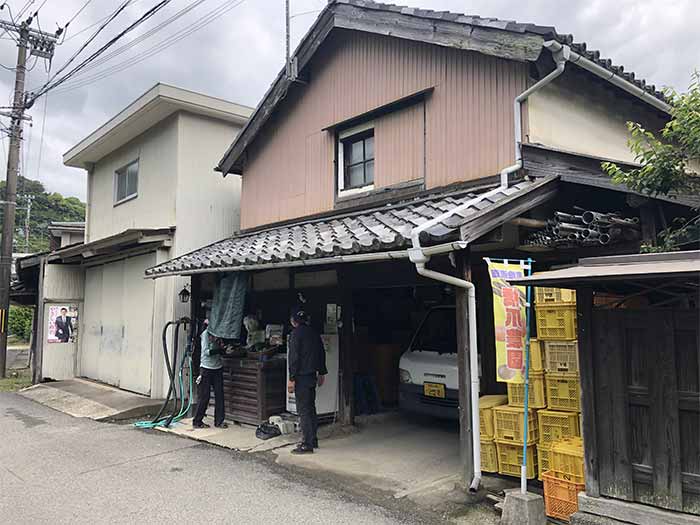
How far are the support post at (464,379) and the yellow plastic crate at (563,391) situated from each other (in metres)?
0.82

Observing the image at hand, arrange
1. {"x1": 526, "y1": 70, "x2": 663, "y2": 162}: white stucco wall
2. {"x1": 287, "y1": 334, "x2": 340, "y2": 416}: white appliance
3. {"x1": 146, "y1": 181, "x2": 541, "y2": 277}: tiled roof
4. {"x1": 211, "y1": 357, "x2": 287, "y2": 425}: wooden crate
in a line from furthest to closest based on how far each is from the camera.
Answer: {"x1": 211, "y1": 357, "x2": 287, "y2": 425}: wooden crate < {"x1": 287, "y1": 334, "x2": 340, "y2": 416}: white appliance < {"x1": 526, "y1": 70, "x2": 663, "y2": 162}: white stucco wall < {"x1": 146, "y1": 181, "x2": 541, "y2": 277}: tiled roof

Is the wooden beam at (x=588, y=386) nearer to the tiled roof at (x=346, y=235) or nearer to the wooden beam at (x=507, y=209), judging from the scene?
the wooden beam at (x=507, y=209)

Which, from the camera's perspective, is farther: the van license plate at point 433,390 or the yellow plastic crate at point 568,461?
the van license plate at point 433,390

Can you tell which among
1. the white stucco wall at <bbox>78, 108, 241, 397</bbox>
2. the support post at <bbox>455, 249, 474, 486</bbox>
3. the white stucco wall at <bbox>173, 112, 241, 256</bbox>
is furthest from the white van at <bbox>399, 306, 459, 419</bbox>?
the white stucco wall at <bbox>173, 112, 241, 256</bbox>

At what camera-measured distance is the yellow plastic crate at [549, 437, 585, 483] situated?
4930 mm

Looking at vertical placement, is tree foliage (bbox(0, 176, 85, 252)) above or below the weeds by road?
above

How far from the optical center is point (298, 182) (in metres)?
10.3

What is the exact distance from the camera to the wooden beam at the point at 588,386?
4.64m

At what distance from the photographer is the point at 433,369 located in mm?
8102

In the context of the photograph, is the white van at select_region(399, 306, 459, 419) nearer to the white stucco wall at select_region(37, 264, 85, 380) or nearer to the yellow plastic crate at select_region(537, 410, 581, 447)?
the yellow plastic crate at select_region(537, 410, 581, 447)

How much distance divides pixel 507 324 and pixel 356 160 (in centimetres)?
496

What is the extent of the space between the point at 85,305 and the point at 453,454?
12.0m

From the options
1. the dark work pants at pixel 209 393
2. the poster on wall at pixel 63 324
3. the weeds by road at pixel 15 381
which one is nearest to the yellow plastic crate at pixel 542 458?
the dark work pants at pixel 209 393

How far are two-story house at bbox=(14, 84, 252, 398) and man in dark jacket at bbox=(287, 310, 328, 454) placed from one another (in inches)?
199
